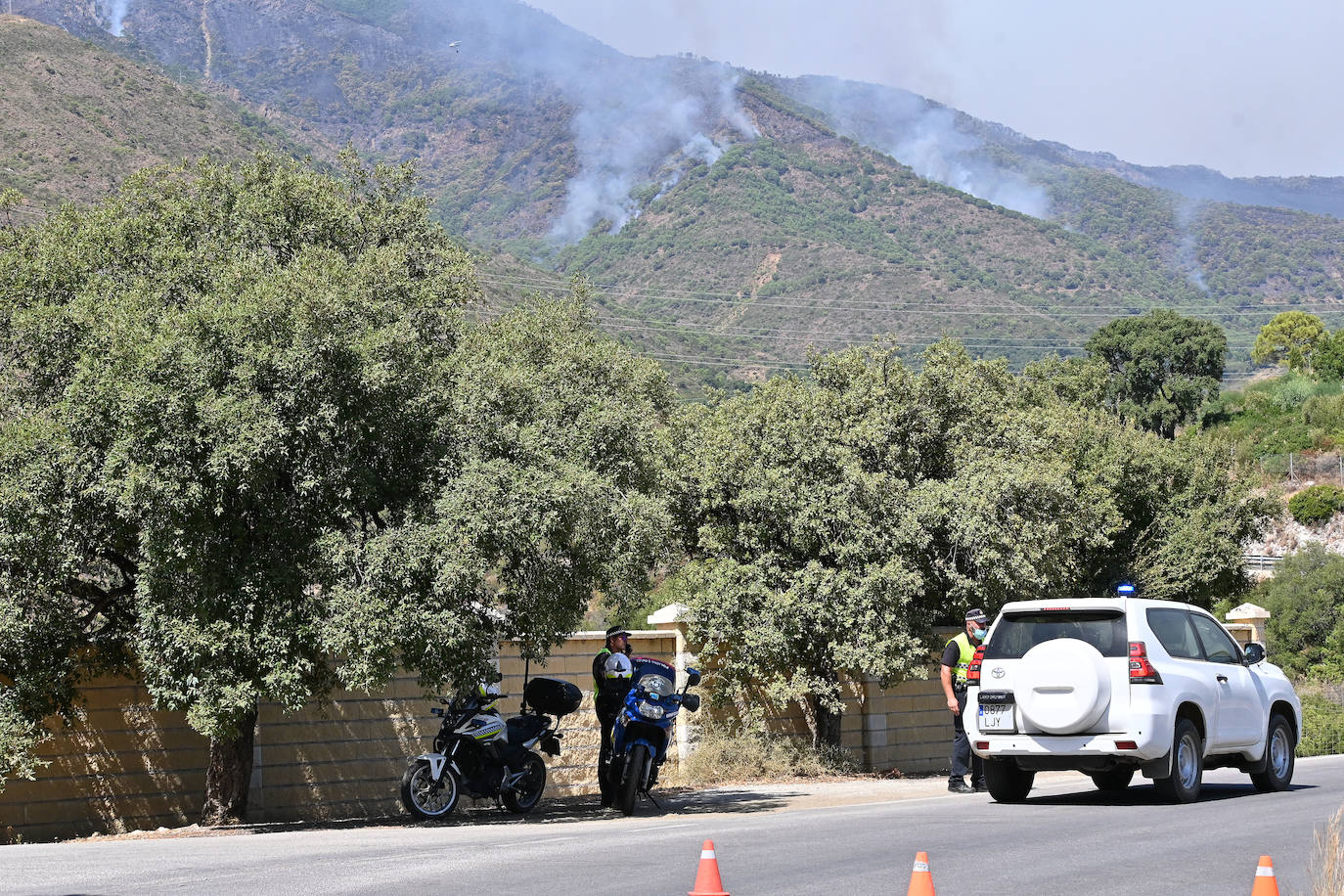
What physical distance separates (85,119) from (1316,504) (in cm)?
6740

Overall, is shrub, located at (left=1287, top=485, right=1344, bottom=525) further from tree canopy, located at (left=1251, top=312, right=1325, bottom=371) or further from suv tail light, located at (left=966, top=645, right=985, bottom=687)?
suv tail light, located at (left=966, top=645, right=985, bottom=687)

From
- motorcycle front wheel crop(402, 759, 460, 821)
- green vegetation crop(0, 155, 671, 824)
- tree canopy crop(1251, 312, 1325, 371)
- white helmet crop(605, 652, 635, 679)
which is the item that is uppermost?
tree canopy crop(1251, 312, 1325, 371)

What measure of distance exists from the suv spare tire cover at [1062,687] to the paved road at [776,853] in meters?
0.82

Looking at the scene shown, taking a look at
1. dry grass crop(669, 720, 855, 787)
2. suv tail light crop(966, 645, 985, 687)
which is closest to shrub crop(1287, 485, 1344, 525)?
dry grass crop(669, 720, 855, 787)

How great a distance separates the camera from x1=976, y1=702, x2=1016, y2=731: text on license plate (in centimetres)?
1277

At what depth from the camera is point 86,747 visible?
47.6ft

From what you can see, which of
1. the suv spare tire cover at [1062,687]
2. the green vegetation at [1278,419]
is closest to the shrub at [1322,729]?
the suv spare tire cover at [1062,687]

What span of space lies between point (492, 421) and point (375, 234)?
4089 millimetres

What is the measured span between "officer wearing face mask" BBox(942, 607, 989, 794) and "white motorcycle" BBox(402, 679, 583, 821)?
162 inches

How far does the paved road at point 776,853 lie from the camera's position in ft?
29.0

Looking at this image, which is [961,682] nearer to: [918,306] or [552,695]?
[552,695]

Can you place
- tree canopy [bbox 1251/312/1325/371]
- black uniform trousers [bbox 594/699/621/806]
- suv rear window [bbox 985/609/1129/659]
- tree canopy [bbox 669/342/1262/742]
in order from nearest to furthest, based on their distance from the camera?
suv rear window [bbox 985/609/1129/659] → black uniform trousers [bbox 594/699/621/806] → tree canopy [bbox 669/342/1262/742] → tree canopy [bbox 1251/312/1325/371]

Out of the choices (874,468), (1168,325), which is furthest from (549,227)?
(874,468)

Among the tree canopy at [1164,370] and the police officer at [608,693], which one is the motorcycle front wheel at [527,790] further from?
the tree canopy at [1164,370]
